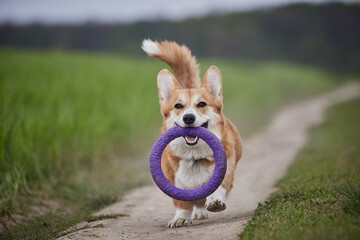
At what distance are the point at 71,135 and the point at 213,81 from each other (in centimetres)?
309

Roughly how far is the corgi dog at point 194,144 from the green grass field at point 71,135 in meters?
1.32

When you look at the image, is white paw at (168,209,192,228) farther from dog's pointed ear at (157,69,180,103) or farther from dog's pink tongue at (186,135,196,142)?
dog's pointed ear at (157,69,180,103)

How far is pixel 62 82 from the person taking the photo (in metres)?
9.19

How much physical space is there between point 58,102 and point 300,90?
53.2 feet

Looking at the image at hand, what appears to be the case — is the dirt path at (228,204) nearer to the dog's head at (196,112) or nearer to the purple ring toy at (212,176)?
the purple ring toy at (212,176)

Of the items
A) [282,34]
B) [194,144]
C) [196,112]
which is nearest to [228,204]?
[194,144]

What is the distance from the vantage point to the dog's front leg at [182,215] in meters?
3.70

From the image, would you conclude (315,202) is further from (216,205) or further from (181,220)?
(181,220)

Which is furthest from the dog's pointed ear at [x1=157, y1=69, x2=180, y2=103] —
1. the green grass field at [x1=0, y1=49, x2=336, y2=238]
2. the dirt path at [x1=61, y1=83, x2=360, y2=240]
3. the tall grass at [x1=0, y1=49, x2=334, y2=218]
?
the tall grass at [x1=0, y1=49, x2=334, y2=218]

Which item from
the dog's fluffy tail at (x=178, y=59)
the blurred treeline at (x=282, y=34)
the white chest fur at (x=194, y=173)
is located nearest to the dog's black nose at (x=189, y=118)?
the white chest fur at (x=194, y=173)

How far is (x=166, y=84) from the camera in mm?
3926

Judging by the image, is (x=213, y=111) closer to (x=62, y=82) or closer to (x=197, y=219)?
(x=197, y=219)

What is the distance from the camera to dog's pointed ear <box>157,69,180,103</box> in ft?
12.8

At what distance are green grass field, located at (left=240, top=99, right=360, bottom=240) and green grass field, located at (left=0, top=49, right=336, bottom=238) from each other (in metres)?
2.09
